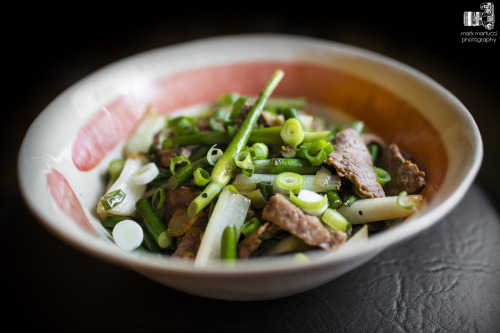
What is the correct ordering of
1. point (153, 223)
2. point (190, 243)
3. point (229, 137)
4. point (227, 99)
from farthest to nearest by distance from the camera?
point (227, 99) < point (229, 137) < point (153, 223) < point (190, 243)

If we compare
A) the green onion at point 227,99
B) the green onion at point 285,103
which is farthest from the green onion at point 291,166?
the green onion at point 227,99

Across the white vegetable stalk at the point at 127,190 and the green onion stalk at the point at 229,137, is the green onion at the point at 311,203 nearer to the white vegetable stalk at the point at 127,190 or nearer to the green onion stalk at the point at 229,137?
the green onion stalk at the point at 229,137

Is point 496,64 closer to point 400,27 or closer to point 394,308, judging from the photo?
point 400,27

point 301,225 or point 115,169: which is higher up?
point 115,169

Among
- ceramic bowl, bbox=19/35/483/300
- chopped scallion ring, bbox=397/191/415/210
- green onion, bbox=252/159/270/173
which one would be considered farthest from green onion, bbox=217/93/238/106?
chopped scallion ring, bbox=397/191/415/210

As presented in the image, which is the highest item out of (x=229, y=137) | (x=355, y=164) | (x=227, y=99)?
(x=227, y=99)

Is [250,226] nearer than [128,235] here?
Yes

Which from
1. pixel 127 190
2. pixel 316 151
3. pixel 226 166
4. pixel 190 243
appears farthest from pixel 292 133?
pixel 127 190

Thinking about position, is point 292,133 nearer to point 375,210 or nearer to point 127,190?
point 375,210
